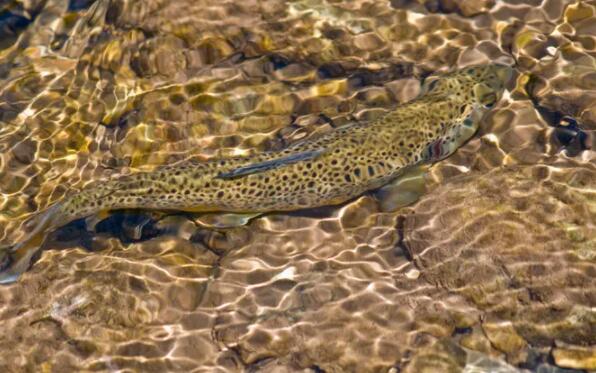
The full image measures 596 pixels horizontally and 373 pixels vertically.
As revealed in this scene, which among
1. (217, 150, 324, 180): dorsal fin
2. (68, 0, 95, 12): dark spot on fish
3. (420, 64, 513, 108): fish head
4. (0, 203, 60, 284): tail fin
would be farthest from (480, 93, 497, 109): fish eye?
(68, 0, 95, 12): dark spot on fish

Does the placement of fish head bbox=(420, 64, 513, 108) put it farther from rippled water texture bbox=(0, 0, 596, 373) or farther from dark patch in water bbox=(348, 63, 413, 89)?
dark patch in water bbox=(348, 63, 413, 89)

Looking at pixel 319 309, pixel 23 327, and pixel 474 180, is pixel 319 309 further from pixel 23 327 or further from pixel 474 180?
pixel 23 327

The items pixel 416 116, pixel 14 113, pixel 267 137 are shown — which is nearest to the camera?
pixel 416 116

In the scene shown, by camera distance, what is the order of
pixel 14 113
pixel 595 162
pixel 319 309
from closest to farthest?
pixel 319 309
pixel 595 162
pixel 14 113

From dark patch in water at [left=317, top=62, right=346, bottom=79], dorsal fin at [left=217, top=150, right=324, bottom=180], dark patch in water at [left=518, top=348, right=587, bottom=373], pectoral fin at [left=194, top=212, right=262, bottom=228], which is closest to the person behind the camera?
dark patch in water at [left=518, top=348, right=587, bottom=373]

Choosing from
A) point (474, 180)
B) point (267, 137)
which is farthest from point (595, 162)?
point (267, 137)

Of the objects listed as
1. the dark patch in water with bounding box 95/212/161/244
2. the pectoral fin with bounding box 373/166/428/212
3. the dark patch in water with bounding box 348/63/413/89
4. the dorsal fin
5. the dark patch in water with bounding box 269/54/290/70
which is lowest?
the dark patch in water with bounding box 95/212/161/244
